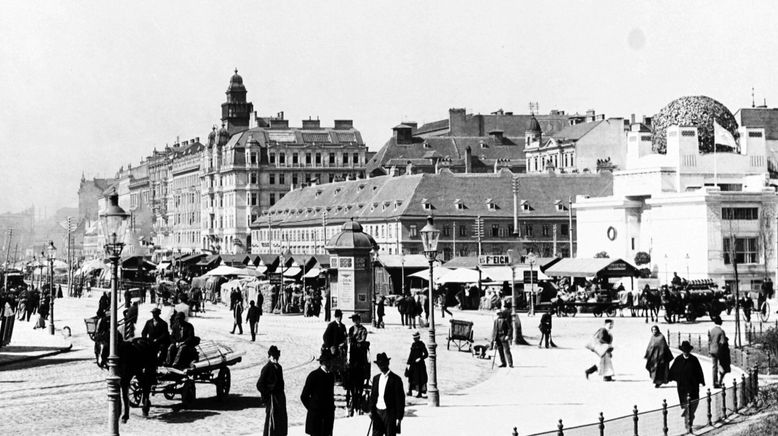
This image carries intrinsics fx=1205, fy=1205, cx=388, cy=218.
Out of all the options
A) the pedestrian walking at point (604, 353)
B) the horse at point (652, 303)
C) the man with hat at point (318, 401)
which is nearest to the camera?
the man with hat at point (318, 401)

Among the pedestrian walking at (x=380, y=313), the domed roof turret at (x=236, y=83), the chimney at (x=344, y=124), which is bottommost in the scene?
the pedestrian walking at (x=380, y=313)

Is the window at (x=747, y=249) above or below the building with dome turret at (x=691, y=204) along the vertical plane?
below

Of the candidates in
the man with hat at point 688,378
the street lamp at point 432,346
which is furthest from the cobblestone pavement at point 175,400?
the man with hat at point 688,378

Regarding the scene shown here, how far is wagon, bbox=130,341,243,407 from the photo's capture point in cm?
1991

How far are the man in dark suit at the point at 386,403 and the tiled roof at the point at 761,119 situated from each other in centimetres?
11563

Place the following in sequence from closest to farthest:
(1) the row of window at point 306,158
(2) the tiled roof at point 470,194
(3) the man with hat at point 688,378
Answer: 1. (3) the man with hat at point 688,378
2. (2) the tiled roof at point 470,194
3. (1) the row of window at point 306,158

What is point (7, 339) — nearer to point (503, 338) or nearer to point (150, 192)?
point (503, 338)

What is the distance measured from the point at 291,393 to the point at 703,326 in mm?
22910

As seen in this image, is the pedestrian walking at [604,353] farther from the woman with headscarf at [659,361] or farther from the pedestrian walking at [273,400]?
the pedestrian walking at [273,400]

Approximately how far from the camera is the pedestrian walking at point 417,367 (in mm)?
21500

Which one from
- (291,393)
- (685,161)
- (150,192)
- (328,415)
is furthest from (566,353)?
(150,192)

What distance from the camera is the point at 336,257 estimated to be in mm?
42719

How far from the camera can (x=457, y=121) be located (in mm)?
142500

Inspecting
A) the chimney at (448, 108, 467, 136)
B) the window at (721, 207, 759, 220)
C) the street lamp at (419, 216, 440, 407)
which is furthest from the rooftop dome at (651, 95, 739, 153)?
the chimney at (448, 108, 467, 136)
